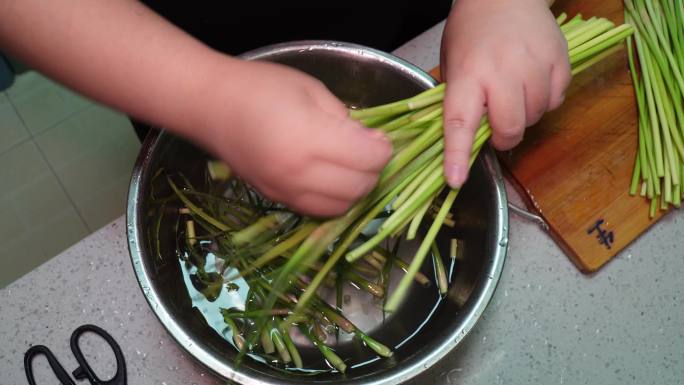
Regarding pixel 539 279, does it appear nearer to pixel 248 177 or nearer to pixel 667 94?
pixel 667 94

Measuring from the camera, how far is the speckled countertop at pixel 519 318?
0.81 meters

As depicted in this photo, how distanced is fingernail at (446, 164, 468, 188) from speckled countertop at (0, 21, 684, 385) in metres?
0.24

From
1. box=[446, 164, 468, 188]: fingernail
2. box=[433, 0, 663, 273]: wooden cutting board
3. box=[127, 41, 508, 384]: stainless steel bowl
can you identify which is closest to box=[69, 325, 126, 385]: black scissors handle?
box=[127, 41, 508, 384]: stainless steel bowl

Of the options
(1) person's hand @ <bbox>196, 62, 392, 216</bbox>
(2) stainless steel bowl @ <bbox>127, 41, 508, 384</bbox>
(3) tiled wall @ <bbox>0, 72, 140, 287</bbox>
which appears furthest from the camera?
(3) tiled wall @ <bbox>0, 72, 140, 287</bbox>

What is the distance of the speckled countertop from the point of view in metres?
0.81

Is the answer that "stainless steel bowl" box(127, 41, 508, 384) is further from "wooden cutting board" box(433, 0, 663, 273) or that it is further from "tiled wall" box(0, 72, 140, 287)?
"tiled wall" box(0, 72, 140, 287)

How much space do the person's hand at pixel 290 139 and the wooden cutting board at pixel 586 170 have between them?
364 millimetres

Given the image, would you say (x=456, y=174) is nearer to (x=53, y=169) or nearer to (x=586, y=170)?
(x=586, y=170)

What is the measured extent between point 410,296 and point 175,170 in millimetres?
369

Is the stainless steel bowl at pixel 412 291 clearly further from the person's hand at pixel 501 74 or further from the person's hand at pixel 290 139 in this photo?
the person's hand at pixel 290 139

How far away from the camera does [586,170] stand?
882 millimetres

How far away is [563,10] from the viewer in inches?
38.1

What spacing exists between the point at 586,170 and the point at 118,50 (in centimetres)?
67

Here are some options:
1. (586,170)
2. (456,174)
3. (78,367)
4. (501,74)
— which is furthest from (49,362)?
(586,170)
